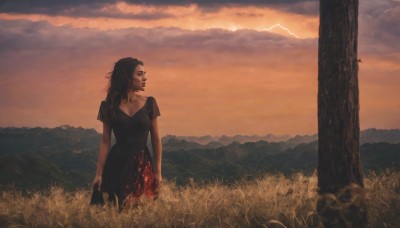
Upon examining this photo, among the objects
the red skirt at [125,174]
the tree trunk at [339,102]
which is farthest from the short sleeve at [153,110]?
the tree trunk at [339,102]

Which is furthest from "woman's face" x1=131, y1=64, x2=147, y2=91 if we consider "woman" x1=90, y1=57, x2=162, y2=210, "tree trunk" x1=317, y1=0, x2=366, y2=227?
"tree trunk" x1=317, y1=0, x2=366, y2=227

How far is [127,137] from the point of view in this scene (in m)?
7.37

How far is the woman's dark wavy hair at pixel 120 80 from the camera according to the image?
7285mm

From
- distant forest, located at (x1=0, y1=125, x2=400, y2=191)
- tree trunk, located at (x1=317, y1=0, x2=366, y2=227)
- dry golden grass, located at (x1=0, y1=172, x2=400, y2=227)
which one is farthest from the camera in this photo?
Result: distant forest, located at (x1=0, y1=125, x2=400, y2=191)

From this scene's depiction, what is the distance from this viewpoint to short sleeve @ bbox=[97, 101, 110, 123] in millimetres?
7316

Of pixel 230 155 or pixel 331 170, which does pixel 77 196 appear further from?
pixel 230 155

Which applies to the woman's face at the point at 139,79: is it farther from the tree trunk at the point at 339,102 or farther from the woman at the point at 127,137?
the tree trunk at the point at 339,102

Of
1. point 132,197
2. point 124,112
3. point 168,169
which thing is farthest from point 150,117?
point 168,169

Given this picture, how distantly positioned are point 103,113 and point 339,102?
313 centimetres

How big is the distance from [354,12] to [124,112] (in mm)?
3172

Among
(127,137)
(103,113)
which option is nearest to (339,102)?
(127,137)

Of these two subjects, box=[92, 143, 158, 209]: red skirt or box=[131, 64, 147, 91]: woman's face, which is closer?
box=[131, 64, 147, 91]: woman's face

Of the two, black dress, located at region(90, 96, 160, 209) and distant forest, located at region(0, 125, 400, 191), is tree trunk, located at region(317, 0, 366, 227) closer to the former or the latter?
black dress, located at region(90, 96, 160, 209)

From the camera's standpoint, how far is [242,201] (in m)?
7.27
